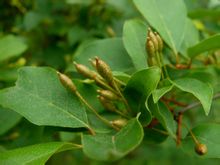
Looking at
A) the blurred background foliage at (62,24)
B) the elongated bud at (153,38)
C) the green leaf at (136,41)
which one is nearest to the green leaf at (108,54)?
the green leaf at (136,41)

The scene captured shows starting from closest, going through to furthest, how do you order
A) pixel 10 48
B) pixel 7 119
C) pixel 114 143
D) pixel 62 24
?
pixel 114 143, pixel 7 119, pixel 10 48, pixel 62 24

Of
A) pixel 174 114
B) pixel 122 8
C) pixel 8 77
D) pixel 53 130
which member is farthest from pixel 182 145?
pixel 122 8

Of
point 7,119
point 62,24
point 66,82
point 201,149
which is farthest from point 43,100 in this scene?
point 62,24

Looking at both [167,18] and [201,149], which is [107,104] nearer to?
[201,149]

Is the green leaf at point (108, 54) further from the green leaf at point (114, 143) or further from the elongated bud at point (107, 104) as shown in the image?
the green leaf at point (114, 143)

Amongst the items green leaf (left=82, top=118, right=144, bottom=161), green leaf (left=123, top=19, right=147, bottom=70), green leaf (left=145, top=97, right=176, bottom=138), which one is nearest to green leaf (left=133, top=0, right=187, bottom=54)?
green leaf (left=123, top=19, right=147, bottom=70)
